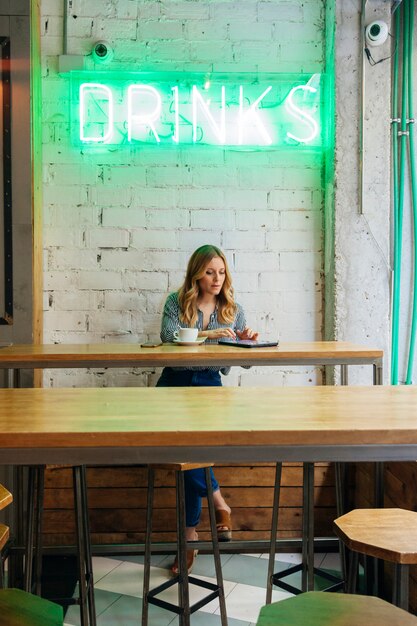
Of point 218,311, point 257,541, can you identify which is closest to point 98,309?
point 218,311

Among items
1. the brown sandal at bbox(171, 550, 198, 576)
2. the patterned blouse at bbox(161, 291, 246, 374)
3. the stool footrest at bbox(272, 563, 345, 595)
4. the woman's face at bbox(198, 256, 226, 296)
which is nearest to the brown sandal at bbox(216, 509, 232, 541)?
the brown sandal at bbox(171, 550, 198, 576)

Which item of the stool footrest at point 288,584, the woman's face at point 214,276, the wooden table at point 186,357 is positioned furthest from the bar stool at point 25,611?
the woman's face at point 214,276

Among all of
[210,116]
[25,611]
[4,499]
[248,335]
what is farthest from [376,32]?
[25,611]

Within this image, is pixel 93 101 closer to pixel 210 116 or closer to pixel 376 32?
Answer: pixel 210 116

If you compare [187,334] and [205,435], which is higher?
[187,334]

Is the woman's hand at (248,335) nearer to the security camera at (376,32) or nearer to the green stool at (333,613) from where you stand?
the security camera at (376,32)

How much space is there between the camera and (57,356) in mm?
2609

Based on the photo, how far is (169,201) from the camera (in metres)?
3.84

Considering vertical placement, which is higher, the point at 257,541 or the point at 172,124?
the point at 172,124

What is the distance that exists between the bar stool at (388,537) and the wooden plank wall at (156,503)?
1.66m

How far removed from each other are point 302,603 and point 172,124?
294 cm

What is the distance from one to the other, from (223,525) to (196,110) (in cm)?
209

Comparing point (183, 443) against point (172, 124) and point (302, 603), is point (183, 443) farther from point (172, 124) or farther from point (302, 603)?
point (172, 124)

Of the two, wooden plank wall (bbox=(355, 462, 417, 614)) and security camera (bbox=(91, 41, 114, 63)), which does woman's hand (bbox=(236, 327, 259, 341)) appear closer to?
wooden plank wall (bbox=(355, 462, 417, 614))
